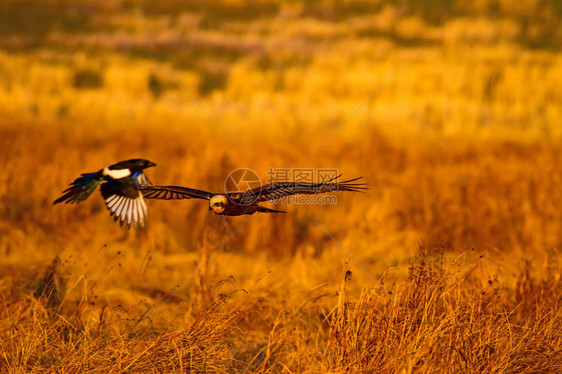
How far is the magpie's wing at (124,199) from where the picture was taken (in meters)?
4.79

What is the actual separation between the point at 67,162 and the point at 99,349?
30.6 ft

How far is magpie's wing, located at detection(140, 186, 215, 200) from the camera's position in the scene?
422cm

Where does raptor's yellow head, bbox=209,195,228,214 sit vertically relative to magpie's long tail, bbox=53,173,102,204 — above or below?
below

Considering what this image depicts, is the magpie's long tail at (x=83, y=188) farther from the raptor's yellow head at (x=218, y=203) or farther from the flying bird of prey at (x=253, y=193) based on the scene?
the raptor's yellow head at (x=218, y=203)

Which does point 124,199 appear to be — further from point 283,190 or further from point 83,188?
point 283,190

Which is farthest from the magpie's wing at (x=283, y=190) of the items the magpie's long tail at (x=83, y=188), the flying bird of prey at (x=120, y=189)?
the magpie's long tail at (x=83, y=188)

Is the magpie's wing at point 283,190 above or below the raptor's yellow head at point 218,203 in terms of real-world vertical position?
above

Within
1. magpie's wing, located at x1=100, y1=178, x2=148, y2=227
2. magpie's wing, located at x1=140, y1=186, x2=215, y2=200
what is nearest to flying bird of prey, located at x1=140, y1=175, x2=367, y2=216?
magpie's wing, located at x1=140, y1=186, x2=215, y2=200

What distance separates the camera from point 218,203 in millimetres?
4047

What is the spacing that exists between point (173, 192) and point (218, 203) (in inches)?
16.7

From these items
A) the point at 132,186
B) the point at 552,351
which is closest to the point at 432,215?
the point at 552,351

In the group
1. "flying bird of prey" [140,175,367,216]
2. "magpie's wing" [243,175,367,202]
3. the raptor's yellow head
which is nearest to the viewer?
the raptor's yellow head

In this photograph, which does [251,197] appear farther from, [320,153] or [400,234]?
[320,153]

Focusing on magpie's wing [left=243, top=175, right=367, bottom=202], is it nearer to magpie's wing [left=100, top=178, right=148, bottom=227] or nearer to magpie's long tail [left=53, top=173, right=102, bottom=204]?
magpie's wing [left=100, top=178, right=148, bottom=227]
